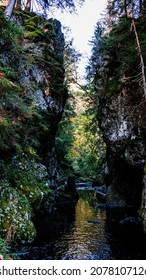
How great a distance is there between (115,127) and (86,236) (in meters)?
7.40

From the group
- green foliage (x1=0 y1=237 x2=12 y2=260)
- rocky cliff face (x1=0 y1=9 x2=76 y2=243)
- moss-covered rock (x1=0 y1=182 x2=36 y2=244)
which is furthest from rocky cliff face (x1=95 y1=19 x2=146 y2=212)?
green foliage (x1=0 y1=237 x2=12 y2=260)

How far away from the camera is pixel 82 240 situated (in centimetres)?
1144

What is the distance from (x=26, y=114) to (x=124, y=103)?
8024mm

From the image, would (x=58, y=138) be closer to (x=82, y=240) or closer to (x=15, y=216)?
(x=82, y=240)

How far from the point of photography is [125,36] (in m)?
13.6

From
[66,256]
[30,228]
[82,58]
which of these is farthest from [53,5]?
[66,256]

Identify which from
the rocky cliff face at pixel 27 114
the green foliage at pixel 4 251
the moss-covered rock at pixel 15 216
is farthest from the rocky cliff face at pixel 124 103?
the green foliage at pixel 4 251

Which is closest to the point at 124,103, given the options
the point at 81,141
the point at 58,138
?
the point at 58,138

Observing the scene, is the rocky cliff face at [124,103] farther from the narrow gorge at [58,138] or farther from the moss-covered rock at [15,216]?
the moss-covered rock at [15,216]

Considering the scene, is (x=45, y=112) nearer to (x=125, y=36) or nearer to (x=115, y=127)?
(x=115, y=127)

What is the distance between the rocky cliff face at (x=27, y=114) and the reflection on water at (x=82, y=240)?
110 cm

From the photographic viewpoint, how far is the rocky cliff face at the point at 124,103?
13.9m

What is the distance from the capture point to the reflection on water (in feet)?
32.0

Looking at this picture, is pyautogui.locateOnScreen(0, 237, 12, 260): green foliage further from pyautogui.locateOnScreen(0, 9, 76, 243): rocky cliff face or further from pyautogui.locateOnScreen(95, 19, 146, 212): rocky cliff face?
pyautogui.locateOnScreen(95, 19, 146, 212): rocky cliff face
